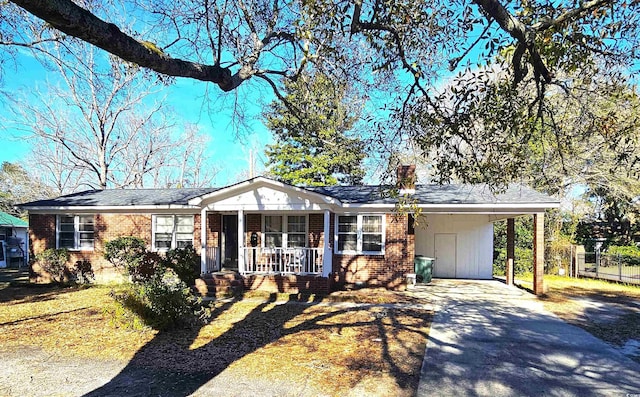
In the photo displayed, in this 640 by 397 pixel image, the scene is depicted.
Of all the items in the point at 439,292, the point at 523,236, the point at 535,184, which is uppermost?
the point at 535,184

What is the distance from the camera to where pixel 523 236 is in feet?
63.9

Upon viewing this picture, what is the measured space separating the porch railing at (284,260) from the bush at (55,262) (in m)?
6.88

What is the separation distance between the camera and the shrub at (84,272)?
47.3ft

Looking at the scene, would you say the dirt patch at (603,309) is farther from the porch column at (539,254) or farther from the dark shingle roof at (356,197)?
the dark shingle roof at (356,197)

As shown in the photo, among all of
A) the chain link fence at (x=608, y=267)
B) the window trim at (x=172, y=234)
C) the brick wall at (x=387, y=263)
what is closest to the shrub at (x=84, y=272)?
the window trim at (x=172, y=234)

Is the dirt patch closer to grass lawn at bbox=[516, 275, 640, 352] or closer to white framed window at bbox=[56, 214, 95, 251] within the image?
grass lawn at bbox=[516, 275, 640, 352]

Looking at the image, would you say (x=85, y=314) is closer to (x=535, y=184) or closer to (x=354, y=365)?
(x=354, y=365)

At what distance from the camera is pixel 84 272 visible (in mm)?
14500

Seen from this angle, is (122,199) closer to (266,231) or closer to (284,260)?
(266,231)

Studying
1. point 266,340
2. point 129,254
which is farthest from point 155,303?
point 129,254

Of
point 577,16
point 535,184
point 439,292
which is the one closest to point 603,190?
point 535,184

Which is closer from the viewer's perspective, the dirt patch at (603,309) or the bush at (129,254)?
the dirt patch at (603,309)

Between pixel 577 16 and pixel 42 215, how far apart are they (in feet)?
56.1

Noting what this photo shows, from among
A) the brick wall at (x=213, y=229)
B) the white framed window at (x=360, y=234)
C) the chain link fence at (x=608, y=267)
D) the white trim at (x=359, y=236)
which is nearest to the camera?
the white trim at (x=359, y=236)
